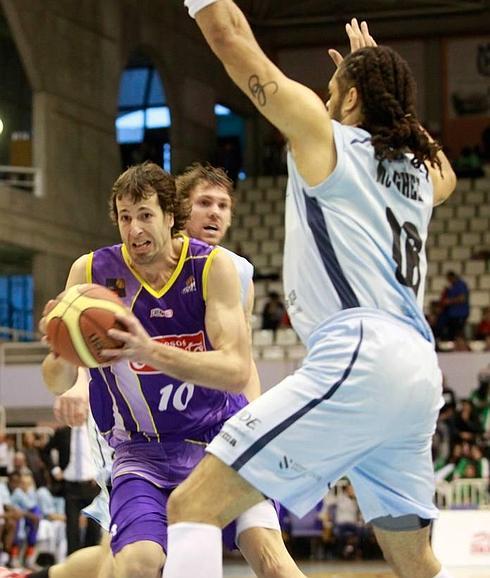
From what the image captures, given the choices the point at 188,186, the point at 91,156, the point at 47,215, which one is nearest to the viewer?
the point at 188,186

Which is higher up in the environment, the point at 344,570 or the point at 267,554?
the point at 267,554

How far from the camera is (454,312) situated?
65.0 feet

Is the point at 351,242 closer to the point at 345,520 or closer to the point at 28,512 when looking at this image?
the point at 28,512

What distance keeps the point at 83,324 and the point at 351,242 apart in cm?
87

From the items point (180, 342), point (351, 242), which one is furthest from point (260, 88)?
point (180, 342)

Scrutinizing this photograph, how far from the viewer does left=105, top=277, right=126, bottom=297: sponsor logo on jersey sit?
15.5ft

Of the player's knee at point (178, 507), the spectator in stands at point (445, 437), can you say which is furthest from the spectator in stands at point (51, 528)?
the player's knee at point (178, 507)

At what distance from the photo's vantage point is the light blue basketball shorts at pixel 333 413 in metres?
3.78

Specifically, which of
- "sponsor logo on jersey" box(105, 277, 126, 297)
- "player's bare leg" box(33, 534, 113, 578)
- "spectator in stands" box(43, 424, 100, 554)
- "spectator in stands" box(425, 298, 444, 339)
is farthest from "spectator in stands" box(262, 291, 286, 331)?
"sponsor logo on jersey" box(105, 277, 126, 297)

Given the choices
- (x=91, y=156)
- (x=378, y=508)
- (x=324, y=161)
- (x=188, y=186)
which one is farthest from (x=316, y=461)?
(x=91, y=156)

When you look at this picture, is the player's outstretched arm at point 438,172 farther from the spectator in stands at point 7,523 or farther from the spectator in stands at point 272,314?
the spectator in stands at point 272,314

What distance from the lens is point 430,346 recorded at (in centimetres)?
403

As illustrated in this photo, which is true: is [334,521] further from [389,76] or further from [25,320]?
[389,76]

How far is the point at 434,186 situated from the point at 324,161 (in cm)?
82
